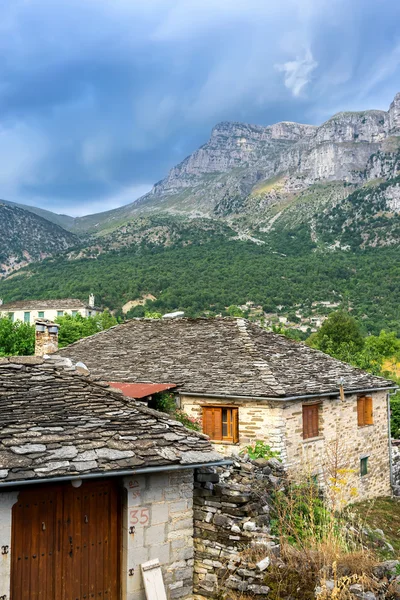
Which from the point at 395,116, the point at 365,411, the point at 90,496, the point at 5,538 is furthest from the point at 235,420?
the point at 395,116

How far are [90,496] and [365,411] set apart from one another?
1390 centimetres

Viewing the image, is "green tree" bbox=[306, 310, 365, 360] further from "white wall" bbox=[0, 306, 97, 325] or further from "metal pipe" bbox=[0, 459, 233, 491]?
"metal pipe" bbox=[0, 459, 233, 491]

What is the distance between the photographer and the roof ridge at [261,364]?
1427 centimetres

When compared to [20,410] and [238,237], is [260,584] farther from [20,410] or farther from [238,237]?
[238,237]

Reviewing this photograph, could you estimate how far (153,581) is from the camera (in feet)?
22.8

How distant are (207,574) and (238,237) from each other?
338 feet

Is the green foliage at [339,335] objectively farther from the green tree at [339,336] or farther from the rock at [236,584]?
the rock at [236,584]

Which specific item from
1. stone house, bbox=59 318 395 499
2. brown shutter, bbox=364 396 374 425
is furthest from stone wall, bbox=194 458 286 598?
brown shutter, bbox=364 396 374 425

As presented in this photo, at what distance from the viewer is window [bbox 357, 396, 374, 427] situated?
59.1ft

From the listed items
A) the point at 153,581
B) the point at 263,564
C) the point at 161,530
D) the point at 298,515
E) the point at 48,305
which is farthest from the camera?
the point at 48,305

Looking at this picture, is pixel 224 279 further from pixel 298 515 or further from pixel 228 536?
pixel 228 536

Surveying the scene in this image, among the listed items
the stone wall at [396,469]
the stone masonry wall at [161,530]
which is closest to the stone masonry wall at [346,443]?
the stone wall at [396,469]

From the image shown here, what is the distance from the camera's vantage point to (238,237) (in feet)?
356

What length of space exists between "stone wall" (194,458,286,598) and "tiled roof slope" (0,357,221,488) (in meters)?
0.91
